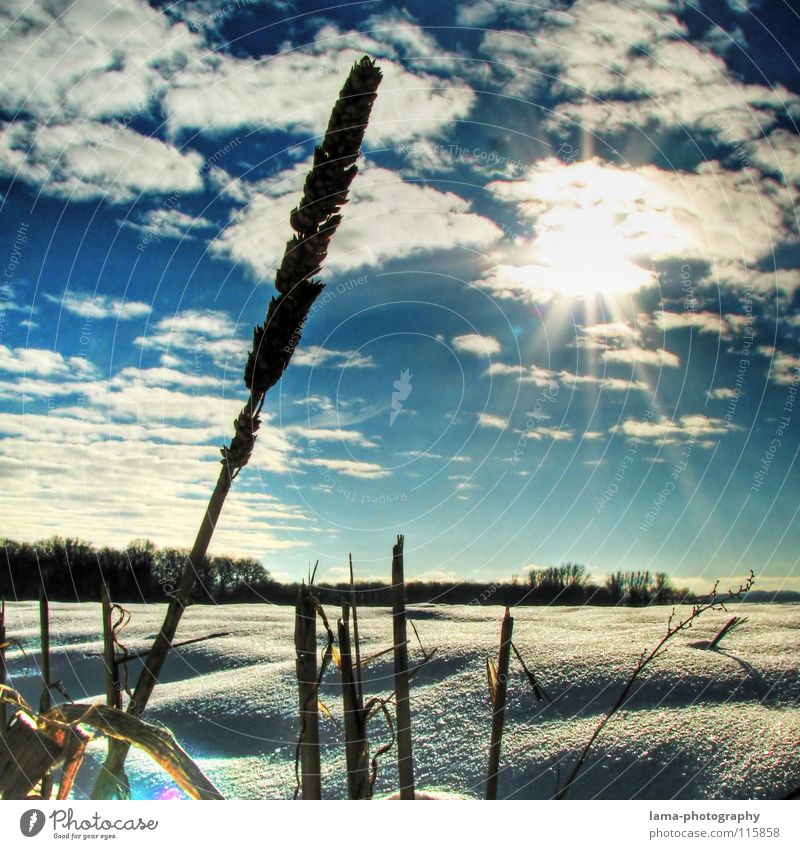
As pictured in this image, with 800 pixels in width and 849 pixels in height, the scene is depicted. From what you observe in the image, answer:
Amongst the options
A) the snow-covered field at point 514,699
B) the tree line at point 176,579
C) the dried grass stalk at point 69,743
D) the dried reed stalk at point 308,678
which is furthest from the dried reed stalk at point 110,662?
the tree line at point 176,579

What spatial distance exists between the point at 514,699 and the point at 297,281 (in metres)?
1.31

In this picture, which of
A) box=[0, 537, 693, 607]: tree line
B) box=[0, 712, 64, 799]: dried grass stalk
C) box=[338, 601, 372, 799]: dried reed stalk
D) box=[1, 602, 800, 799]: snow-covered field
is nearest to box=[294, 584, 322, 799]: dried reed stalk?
box=[338, 601, 372, 799]: dried reed stalk

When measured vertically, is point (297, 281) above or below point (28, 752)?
above

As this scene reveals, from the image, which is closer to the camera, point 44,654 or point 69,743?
point 69,743

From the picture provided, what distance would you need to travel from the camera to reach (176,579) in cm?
204

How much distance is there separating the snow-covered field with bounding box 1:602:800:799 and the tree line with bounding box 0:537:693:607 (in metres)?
0.11

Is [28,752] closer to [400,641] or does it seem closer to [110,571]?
[400,641]

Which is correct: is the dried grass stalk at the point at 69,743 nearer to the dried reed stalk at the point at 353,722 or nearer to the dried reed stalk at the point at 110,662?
the dried reed stalk at the point at 110,662

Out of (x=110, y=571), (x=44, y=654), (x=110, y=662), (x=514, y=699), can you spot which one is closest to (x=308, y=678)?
(x=110, y=662)

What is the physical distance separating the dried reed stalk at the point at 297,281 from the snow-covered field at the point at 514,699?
26.2 inches

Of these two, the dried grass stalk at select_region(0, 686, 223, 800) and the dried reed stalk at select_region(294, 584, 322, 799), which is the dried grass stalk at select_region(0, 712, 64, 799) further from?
the dried reed stalk at select_region(294, 584, 322, 799)
